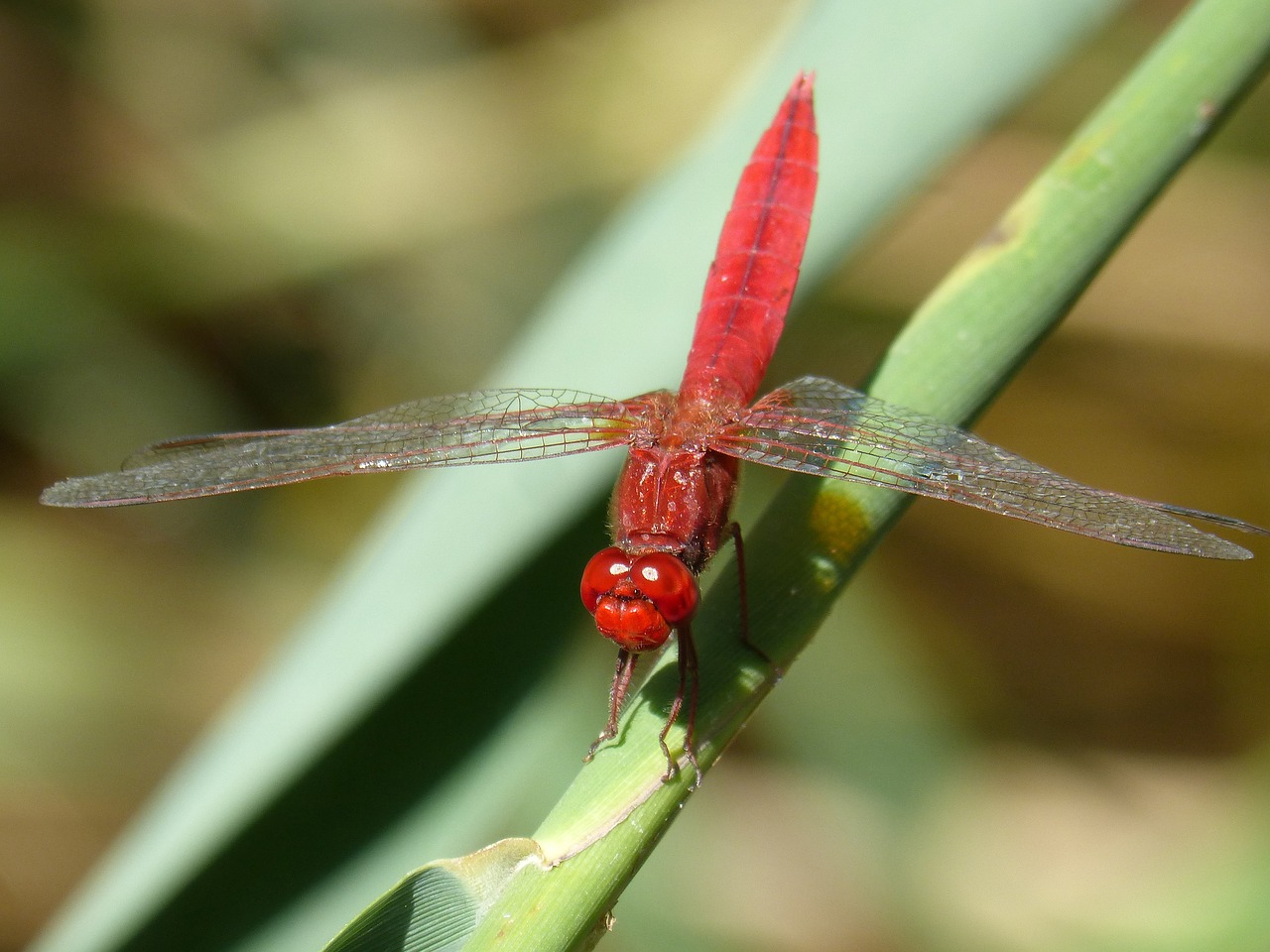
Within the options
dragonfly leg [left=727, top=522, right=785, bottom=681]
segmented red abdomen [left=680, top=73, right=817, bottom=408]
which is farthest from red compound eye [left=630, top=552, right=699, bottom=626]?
segmented red abdomen [left=680, top=73, right=817, bottom=408]

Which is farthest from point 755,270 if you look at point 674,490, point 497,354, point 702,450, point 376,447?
point 497,354

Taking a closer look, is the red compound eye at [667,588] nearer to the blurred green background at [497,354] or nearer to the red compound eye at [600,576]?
the red compound eye at [600,576]

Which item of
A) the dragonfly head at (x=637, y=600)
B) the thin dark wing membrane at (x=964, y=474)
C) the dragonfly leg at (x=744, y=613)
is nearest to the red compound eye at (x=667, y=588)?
the dragonfly head at (x=637, y=600)

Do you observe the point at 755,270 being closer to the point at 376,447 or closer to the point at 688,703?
the point at 376,447

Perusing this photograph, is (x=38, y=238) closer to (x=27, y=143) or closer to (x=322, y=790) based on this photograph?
(x=27, y=143)

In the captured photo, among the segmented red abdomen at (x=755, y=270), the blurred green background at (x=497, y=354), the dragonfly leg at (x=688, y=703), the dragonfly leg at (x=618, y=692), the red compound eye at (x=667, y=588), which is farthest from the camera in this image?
the blurred green background at (x=497, y=354)

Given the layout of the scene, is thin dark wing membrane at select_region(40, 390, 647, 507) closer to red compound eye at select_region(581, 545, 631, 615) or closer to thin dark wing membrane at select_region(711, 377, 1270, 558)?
red compound eye at select_region(581, 545, 631, 615)

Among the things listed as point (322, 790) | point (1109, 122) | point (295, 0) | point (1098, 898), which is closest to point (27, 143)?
point (295, 0)
